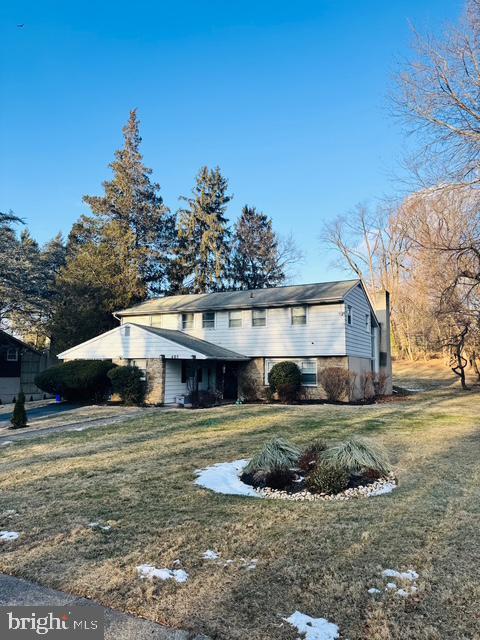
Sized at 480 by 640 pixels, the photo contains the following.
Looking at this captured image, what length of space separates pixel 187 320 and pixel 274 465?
56.8 feet

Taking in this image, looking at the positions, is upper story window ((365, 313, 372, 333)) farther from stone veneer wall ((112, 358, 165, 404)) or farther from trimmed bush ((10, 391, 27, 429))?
trimmed bush ((10, 391, 27, 429))

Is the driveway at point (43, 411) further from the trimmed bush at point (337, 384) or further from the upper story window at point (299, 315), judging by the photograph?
the trimmed bush at point (337, 384)

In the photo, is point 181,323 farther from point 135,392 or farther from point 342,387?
point 342,387

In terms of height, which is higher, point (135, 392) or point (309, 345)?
point (309, 345)

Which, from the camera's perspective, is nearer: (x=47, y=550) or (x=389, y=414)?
(x=47, y=550)

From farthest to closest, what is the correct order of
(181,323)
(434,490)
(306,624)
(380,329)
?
1. (380,329)
2. (181,323)
3. (434,490)
4. (306,624)

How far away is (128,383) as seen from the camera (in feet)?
59.4

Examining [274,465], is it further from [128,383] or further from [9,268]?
[9,268]

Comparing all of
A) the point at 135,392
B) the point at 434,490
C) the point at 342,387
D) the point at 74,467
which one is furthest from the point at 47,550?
the point at 342,387

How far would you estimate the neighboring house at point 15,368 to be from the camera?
24.9 meters

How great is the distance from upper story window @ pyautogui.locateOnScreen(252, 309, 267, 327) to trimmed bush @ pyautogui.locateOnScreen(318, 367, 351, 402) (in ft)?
13.3

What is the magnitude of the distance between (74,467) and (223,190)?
36151 millimetres

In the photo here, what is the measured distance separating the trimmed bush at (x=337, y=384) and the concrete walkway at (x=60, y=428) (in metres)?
8.00

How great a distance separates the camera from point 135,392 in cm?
1805
